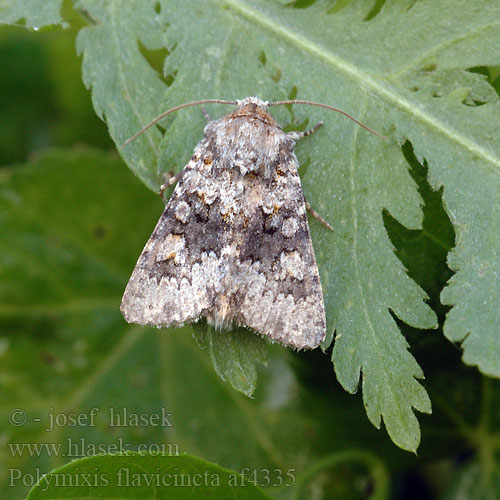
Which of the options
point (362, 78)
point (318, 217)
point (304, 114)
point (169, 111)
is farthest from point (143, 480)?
point (362, 78)

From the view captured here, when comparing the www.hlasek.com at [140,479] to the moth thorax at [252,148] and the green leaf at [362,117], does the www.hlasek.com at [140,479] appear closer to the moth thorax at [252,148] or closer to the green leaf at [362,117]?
the green leaf at [362,117]

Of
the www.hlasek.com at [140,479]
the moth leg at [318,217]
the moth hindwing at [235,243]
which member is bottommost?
the www.hlasek.com at [140,479]

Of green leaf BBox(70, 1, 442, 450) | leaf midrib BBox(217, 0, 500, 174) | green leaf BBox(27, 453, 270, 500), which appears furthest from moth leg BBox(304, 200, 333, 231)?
green leaf BBox(27, 453, 270, 500)

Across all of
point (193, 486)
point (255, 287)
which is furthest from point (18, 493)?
point (255, 287)

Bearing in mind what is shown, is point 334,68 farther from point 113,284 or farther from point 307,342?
point 113,284

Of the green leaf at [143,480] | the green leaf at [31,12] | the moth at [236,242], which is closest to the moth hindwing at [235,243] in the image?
the moth at [236,242]

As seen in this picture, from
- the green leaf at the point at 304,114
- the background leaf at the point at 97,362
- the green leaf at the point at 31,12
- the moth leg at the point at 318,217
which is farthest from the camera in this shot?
the background leaf at the point at 97,362

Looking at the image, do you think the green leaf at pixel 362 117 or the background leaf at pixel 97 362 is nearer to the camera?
the green leaf at pixel 362 117
